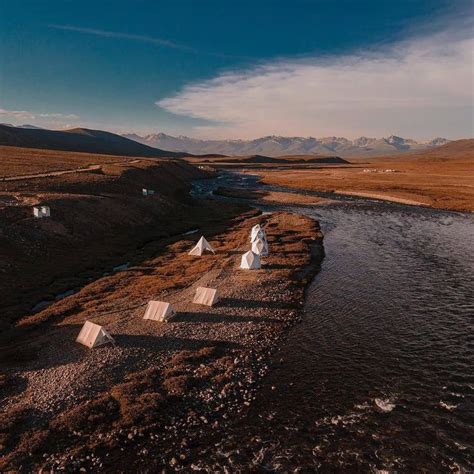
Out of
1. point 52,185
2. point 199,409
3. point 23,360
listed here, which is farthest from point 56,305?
point 52,185

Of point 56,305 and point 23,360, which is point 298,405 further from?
point 56,305

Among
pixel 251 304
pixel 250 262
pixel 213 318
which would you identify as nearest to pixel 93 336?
pixel 213 318

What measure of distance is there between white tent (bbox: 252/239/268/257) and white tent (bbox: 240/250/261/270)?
4.44 m

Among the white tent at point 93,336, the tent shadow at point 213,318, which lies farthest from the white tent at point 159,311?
the white tent at point 93,336

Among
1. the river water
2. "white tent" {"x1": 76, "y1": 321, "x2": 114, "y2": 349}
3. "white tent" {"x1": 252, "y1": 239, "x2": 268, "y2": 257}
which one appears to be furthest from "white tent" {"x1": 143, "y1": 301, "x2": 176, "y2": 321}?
"white tent" {"x1": 252, "y1": 239, "x2": 268, "y2": 257}

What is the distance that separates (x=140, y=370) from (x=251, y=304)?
13998 mm

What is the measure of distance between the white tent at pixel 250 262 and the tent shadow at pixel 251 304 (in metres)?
9.54

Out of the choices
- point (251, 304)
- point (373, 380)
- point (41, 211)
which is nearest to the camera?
point (373, 380)

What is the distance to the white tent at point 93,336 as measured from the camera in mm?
29859

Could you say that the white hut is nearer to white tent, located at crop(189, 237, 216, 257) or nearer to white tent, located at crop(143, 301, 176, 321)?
white tent, located at crop(189, 237, 216, 257)

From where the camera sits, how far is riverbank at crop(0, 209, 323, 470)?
21.0 m

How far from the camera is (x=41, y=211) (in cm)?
5778

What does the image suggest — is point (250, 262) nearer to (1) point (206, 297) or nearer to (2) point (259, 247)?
(2) point (259, 247)

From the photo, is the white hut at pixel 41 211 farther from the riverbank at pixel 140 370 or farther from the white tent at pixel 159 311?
the white tent at pixel 159 311
